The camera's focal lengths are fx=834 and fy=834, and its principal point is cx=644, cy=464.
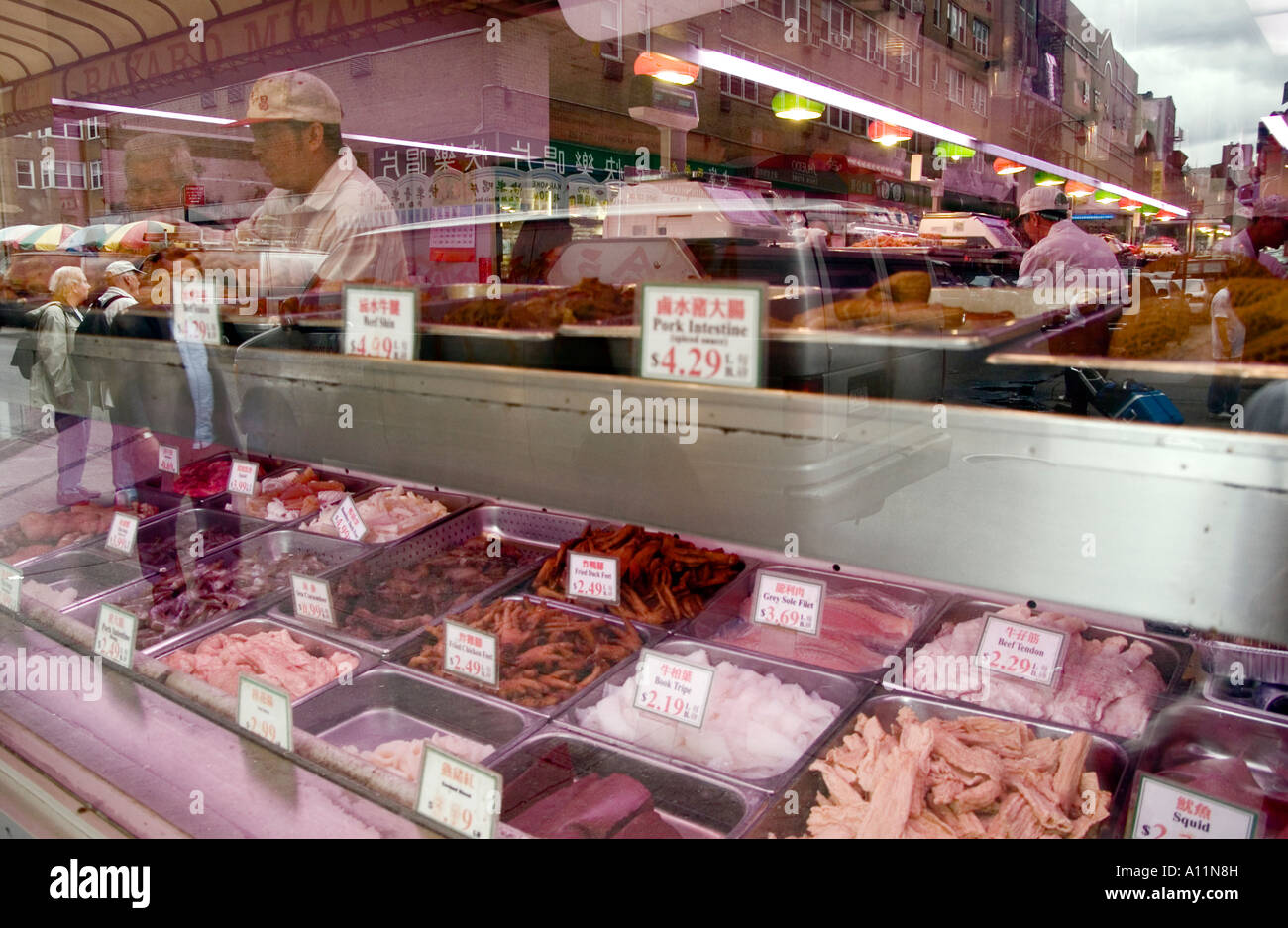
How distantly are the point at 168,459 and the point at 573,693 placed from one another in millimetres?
2239

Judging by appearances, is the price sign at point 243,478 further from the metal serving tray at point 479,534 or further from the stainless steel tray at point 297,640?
the stainless steel tray at point 297,640

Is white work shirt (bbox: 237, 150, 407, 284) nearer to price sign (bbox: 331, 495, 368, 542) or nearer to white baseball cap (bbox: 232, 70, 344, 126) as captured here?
white baseball cap (bbox: 232, 70, 344, 126)

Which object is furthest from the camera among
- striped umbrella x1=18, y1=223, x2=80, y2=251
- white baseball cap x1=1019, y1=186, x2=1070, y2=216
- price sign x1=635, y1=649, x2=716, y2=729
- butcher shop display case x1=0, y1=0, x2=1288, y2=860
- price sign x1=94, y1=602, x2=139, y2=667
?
white baseball cap x1=1019, y1=186, x2=1070, y2=216

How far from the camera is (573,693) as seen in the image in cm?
192

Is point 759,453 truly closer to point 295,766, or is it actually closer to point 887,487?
point 887,487

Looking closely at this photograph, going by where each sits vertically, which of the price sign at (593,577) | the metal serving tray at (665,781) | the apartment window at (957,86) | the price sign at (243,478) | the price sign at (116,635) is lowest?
the metal serving tray at (665,781)

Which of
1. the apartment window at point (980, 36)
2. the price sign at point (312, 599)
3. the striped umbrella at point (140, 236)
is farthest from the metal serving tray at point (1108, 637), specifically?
the apartment window at point (980, 36)

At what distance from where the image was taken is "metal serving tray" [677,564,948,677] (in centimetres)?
203

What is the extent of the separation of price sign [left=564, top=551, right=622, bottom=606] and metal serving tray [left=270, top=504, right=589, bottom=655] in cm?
22

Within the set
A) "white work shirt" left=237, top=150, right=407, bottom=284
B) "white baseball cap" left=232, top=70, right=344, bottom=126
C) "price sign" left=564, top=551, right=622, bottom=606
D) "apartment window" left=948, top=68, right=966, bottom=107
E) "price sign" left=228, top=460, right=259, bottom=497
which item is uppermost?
"apartment window" left=948, top=68, right=966, bottom=107

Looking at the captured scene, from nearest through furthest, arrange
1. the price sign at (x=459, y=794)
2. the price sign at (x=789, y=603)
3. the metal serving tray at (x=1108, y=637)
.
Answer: the price sign at (x=459, y=794) → the metal serving tray at (x=1108, y=637) → the price sign at (x=789, y=603)

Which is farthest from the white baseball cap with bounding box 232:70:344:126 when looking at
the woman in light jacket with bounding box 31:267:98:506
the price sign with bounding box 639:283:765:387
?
the price sign with bounding box 639:283:765:387

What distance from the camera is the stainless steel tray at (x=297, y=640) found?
2.06m

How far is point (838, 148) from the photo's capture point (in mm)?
14719
